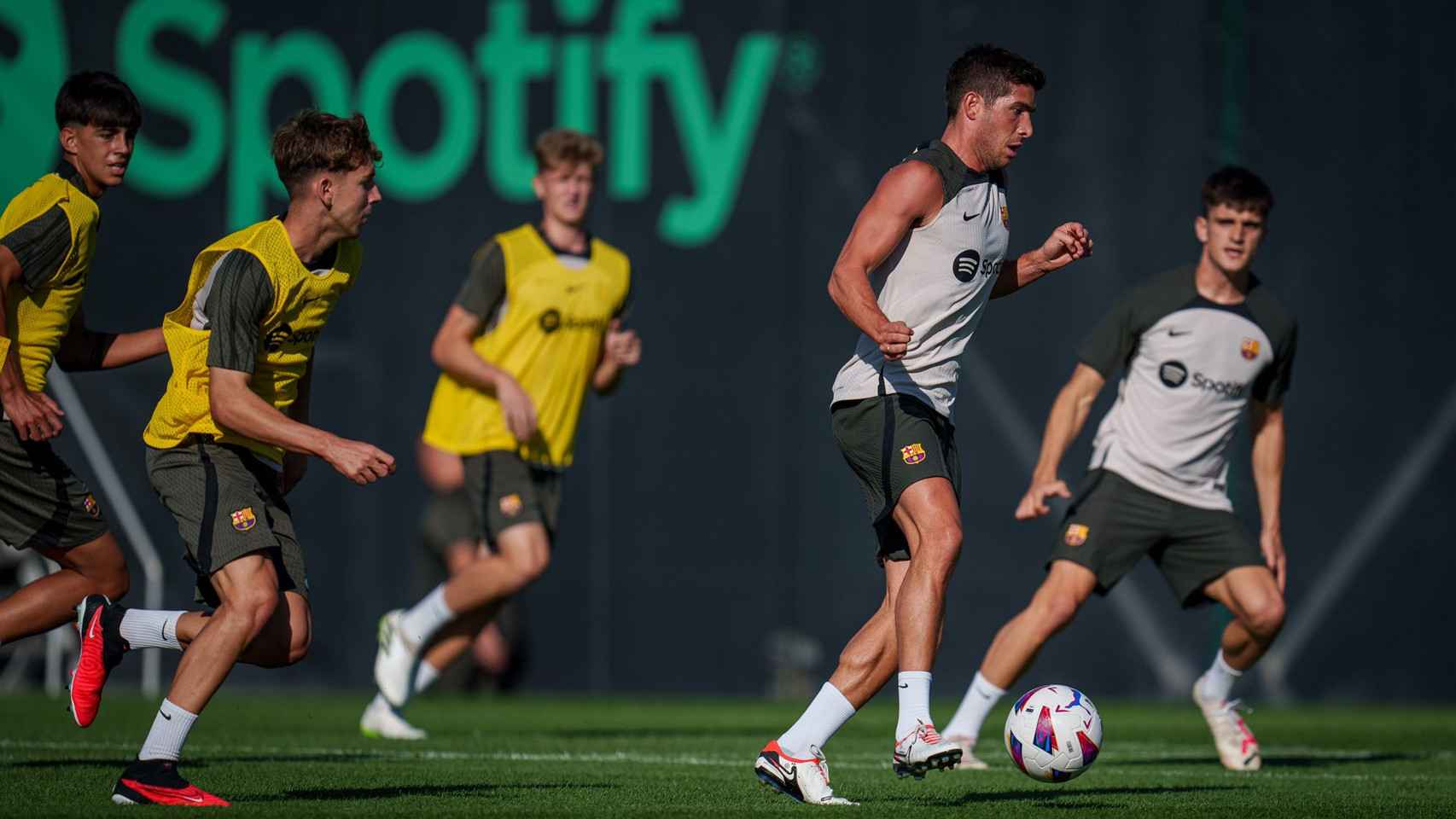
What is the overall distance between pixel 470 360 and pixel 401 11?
5.54 metres

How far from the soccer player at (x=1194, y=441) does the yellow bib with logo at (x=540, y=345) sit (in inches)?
92.7

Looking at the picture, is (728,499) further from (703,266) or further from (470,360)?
(470,360)

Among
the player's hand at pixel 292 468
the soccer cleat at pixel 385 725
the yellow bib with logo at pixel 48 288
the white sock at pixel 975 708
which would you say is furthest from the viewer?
the soccer cleat at pixel 385 725

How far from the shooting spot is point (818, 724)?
19.1 ft

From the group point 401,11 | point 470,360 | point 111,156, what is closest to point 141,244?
point 401,11

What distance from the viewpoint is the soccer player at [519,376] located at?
863cm

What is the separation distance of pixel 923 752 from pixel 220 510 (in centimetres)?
221

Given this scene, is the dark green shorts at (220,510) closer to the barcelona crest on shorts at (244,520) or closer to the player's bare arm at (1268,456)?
the barcelona crest on shorts at (244,520)

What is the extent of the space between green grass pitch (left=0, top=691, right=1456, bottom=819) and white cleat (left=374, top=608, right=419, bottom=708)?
0.85ft

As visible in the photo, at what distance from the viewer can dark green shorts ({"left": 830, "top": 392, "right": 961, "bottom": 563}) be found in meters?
5.88

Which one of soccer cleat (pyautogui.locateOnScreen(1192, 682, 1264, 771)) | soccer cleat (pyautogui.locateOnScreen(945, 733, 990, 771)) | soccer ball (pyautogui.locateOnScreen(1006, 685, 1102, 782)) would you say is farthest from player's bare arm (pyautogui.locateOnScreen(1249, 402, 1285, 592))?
soccer ball (pyautogui.locateOnScreen(1006, 685, 1102, 782))

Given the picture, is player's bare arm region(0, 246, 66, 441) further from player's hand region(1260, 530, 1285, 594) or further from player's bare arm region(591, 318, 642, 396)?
player's hand region(1260, 530, 1285, 594)

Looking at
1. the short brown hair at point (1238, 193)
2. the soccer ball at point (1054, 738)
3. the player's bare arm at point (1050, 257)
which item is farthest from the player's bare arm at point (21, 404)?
the short brown hair at point (1238, 193)

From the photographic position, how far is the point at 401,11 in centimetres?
1336
